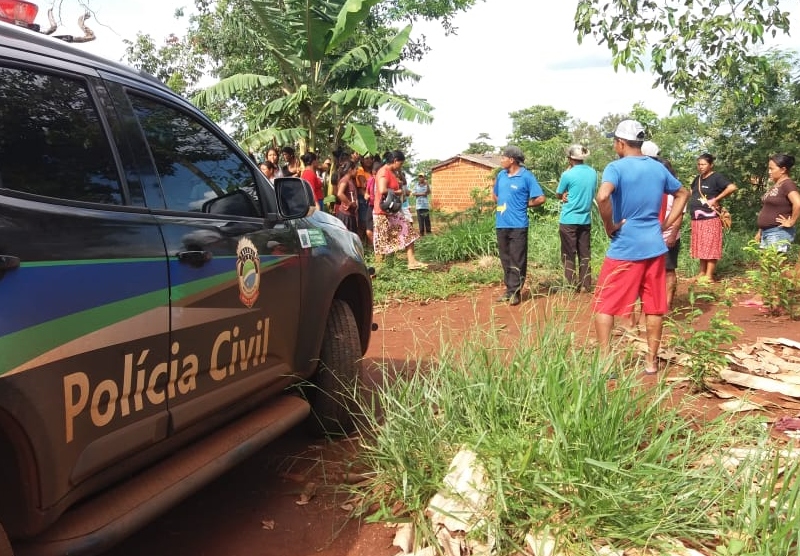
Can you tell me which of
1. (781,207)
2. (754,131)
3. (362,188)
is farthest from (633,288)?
(754,131)

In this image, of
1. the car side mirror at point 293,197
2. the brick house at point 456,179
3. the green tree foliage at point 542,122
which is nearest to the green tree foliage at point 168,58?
the brick house at point 456,179

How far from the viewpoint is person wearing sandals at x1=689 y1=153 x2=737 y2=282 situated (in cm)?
763

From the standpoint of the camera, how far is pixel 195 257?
2479mm

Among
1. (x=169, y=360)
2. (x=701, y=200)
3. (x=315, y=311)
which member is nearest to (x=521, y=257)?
(x=701, y=200)

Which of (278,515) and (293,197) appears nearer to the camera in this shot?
(278,515)

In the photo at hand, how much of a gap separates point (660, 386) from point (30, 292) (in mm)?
2520

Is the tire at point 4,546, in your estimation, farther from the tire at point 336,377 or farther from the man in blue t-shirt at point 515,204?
the man in blue t-shirt at point 515,204

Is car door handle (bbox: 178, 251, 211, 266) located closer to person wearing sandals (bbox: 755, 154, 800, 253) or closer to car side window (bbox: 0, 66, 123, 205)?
car side window (bbox: 0, 66, 123, 205)

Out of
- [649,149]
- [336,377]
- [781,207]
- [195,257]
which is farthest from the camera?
[781,207]

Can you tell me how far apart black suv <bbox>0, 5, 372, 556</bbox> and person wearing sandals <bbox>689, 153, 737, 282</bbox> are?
6.09 meters

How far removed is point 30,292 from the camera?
5.73 ft

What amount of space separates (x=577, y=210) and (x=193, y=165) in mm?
5464

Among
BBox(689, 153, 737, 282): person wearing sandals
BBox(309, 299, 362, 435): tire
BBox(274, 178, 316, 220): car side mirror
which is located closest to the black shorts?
BBox(689, 153, 737, 282): person wearing sandals

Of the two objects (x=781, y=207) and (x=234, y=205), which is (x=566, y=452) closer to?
(x=234, y=205)
